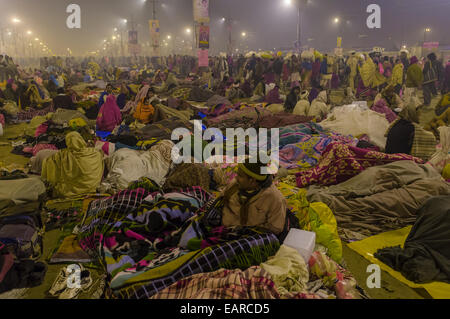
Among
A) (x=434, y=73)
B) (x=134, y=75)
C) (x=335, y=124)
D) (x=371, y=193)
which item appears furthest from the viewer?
(x=134, y=75)

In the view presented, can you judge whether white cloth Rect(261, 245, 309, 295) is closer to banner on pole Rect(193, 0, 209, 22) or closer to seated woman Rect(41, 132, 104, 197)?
seated woman Rect(41, 132, 104, 197)

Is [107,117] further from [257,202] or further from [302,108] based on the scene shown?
[257,202]

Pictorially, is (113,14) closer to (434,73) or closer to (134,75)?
(134,75)

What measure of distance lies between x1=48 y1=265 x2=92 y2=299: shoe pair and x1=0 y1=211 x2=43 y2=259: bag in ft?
1.29

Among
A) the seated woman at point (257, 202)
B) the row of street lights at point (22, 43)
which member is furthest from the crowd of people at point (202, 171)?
the row of street lights at point (22, 43)

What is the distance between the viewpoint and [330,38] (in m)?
43.9

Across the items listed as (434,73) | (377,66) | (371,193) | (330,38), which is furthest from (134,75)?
(330,38)

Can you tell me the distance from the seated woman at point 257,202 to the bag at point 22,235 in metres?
1.74

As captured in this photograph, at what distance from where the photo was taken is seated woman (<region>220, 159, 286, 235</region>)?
2.72 meters

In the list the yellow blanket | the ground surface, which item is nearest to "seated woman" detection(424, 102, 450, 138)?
the yellow blanket

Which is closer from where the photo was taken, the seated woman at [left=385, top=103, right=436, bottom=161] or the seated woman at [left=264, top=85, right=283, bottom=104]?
the seated woman at [left=385, top=103, right=436, bottom=161]

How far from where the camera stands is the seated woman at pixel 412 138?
479cm

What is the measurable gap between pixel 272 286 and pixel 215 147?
134 inches
